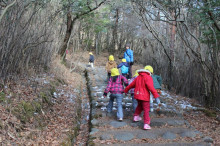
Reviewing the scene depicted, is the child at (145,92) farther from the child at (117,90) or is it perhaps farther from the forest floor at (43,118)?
the forest floor at (43,118)

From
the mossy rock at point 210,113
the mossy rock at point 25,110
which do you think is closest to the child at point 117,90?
the mossy rock at point 25,110

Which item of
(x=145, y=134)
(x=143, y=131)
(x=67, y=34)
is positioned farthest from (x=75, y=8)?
(x=145, y=134)

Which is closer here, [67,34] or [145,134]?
[145,134]

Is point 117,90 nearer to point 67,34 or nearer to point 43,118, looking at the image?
point 43,118

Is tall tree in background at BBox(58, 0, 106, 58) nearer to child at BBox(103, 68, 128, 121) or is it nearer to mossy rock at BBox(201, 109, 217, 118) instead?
child at BBox(103, 68, 128, 121)

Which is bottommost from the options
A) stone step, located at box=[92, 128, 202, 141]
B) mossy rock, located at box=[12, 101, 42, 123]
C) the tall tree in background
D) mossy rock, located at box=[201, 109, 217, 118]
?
stone step, located at box=[92, 128, 202, 141]

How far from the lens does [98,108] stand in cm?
602

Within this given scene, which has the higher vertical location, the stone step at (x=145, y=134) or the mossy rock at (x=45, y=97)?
the mossy rock at (x=45, y=97)

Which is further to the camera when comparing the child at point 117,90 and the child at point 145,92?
the child at point 117,90

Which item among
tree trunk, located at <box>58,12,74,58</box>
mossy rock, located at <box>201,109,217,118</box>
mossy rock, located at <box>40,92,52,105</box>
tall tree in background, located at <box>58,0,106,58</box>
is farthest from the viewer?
tree trunk, located at <box>58,12,74,58</box>

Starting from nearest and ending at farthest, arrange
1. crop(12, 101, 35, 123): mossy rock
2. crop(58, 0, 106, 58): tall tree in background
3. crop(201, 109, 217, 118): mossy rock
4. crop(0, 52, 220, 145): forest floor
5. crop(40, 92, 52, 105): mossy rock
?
1. crop(0, 52, 220, 145): forest floor
2. crop(12, 101, 35, 123): mossy rock
3. crop(40, 92, 52, 105): mossy rock
4. crop(201, 109, 217, 118): mossy rock
5. crop(58, 0, 106, 58): tall tree in background

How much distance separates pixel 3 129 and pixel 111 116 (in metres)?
2.80

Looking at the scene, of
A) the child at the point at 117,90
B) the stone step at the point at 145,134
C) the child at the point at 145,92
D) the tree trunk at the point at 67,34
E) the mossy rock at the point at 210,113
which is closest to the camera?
the stone step at the point at 145,134

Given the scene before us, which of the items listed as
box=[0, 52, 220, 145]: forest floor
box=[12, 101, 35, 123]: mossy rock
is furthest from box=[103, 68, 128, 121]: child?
box=[12, 101, 35, 123]: mossy rock
